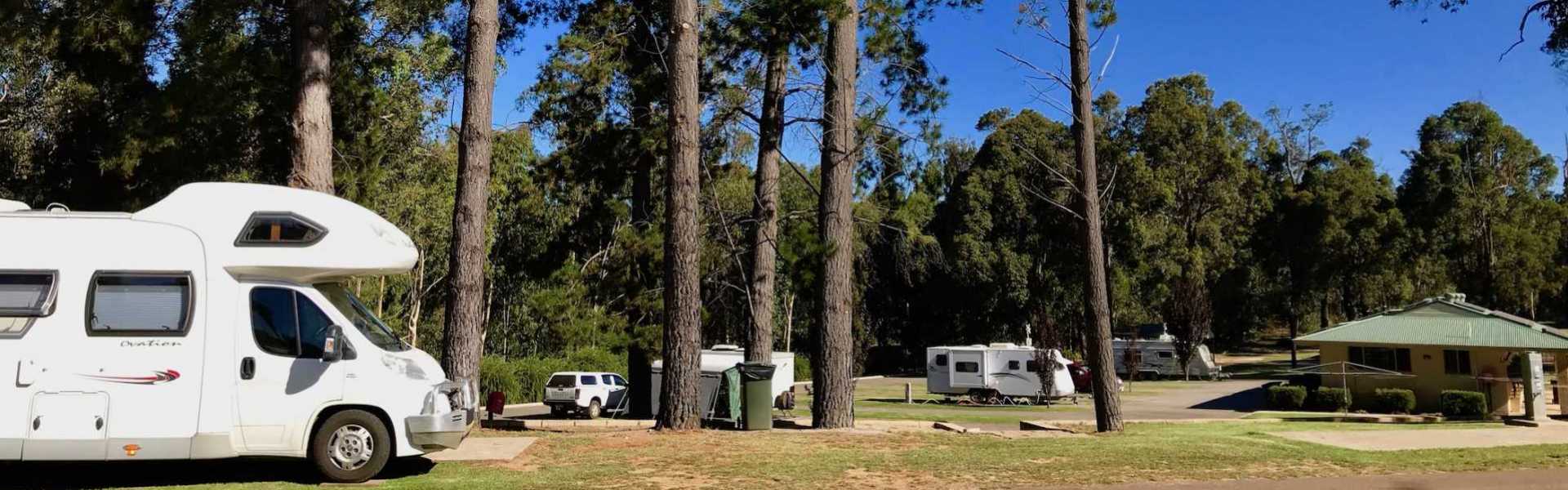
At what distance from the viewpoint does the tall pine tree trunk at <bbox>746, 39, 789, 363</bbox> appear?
1772 centimetres

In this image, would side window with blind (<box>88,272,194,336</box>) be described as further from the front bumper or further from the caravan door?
the caravan door

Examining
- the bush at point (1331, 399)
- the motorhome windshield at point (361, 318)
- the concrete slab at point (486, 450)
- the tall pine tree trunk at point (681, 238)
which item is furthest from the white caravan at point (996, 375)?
the motorhome windshield at point (361, 318)

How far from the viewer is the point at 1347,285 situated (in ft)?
178

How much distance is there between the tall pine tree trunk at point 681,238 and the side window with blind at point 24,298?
671 centimetres

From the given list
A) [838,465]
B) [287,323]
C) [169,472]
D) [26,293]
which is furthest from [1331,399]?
[26,293]

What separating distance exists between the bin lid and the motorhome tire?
22.8 feet

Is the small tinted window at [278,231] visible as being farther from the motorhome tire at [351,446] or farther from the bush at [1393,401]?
the bush at [1393,401]

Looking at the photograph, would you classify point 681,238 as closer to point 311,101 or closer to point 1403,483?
point 311,101

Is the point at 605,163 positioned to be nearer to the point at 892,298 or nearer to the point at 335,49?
the point at 335,49

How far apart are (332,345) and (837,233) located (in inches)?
322

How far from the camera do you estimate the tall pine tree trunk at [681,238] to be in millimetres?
12898

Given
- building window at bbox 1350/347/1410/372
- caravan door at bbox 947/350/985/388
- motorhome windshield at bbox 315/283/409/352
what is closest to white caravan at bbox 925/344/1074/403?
caravan door at bbox 947/350/985/388

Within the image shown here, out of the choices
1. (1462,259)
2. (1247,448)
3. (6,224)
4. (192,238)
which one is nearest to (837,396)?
(1247,448)

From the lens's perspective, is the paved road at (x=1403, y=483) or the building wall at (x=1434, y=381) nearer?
the paved road at (x=1403, y=483)
